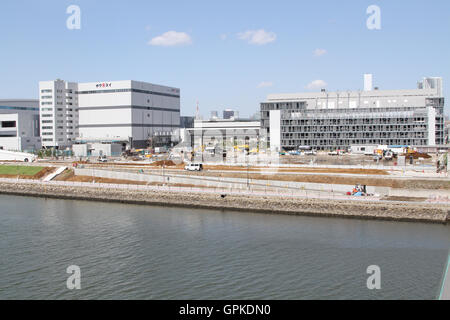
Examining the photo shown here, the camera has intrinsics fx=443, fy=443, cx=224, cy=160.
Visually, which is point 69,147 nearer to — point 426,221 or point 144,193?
point 144,193

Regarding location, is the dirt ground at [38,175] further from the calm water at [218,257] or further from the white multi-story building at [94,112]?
the white multi-story building at [94,112]

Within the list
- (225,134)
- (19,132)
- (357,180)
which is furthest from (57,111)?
(357,180)

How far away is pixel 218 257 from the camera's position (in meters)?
25.2

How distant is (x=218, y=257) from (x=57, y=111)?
9840 cm

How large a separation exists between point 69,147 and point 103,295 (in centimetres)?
9989

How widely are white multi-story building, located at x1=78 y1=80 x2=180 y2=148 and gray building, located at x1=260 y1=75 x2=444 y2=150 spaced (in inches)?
1363

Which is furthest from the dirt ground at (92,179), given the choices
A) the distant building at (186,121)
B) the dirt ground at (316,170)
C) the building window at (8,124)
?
the distant building at (186,121)

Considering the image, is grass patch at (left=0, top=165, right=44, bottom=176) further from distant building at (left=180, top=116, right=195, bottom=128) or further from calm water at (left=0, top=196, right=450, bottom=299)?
distant building at (left=180, top=116, right=195, bottom=128)

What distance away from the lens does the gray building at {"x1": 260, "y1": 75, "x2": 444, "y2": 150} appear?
86750mm

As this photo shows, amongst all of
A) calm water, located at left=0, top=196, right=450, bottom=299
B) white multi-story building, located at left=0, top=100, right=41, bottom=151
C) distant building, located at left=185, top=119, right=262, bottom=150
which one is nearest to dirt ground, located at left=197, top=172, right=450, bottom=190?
calm water, located at left=0, top=196, right=450, bottom=299

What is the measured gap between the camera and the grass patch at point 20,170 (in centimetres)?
6174

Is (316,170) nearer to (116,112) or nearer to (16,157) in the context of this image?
→ (16,157)

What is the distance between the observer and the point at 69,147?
11362 cm

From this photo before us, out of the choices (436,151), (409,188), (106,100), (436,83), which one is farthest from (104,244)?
(436,83)
